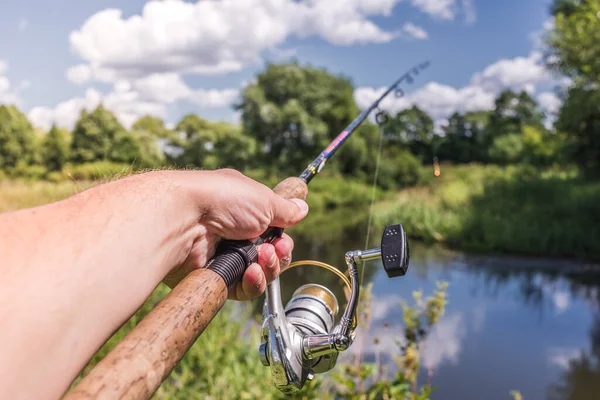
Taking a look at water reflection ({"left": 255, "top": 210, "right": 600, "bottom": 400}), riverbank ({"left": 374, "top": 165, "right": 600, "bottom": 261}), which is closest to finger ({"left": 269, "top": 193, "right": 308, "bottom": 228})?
water reflection ({"left": 255, "top": 210, "right": 600, "bottom": 400})

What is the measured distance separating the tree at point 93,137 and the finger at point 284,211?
2491cm

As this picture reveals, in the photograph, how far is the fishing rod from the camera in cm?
66

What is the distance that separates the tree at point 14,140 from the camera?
22.9 m

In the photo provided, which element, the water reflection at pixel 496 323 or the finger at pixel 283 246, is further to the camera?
the water reflection at pixel 496 323

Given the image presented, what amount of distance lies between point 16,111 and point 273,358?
26.2 meters

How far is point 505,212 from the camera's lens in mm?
11422

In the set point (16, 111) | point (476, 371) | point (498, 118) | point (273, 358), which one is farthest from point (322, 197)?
point (273, 358)

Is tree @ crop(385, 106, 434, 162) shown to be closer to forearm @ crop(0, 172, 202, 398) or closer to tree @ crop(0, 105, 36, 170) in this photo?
forearm @ crop(0, 172, 202, 398)

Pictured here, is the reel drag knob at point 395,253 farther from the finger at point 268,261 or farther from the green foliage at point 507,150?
the green foliage at point 507,150

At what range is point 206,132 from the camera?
1209 inches

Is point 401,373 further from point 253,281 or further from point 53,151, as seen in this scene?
point 53,151

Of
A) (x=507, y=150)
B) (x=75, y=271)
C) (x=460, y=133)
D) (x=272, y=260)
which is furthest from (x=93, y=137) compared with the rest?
(x=75, y=271)

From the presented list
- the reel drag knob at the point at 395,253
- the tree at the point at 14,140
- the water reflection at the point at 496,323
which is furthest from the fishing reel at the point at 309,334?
the tree at the point at 14,140

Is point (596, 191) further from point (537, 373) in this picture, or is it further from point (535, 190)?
point (537, 373)
